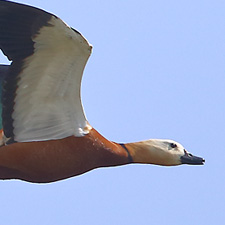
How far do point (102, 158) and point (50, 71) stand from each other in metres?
1.54

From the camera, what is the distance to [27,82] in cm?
1148

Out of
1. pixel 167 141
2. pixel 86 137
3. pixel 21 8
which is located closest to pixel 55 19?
pixel 21 8

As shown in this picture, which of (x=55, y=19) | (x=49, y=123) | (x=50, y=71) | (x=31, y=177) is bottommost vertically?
→ (x=31, y=177)

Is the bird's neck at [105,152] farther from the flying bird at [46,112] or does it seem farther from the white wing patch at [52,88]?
the white wing patch at [52,88]

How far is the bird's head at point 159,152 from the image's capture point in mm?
12383

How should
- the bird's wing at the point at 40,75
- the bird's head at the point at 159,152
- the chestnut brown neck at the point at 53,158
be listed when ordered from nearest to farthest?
1. the bird's wing at the point at 40,75
2. the chestnut brown neck at the point at 53,158
3. the bird's head at the point at 159,152

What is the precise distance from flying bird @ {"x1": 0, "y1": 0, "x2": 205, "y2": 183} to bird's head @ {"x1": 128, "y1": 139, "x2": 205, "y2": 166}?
0.05 feet

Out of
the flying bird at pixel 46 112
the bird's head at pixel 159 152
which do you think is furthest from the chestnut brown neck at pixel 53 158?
the bird's head at pixel 159 152

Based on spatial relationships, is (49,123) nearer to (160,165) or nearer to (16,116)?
(16,116)

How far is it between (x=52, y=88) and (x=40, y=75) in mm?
262

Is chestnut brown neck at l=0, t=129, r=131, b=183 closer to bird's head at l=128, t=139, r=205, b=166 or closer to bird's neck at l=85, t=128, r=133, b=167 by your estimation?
bird's neck at l=85, t=128, r=133, b=167

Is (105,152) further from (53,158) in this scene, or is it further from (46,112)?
(46,112)

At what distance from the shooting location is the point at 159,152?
12453mm

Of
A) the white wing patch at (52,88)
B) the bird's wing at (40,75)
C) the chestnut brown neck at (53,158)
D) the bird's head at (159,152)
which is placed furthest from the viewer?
the bird's head at (159,152)
